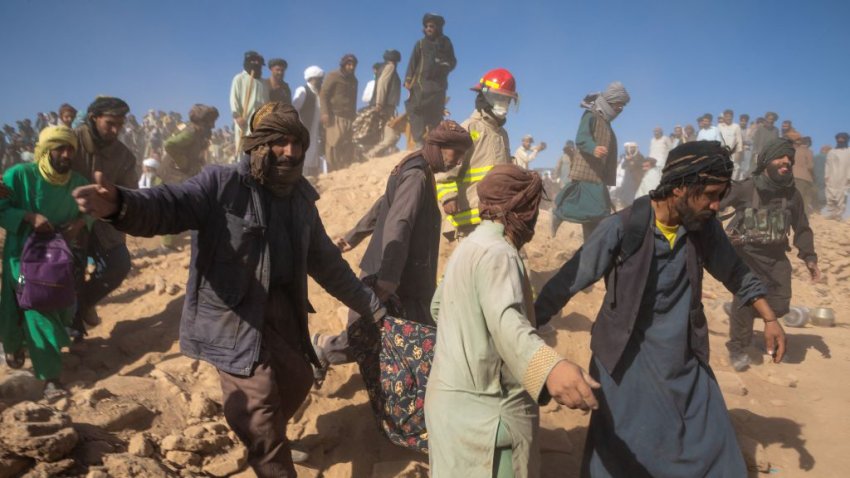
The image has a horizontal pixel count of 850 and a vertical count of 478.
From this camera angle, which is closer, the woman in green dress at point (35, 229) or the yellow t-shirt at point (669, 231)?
the yellow t-shirt at point (669, 231)

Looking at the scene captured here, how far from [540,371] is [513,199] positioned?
0.66m

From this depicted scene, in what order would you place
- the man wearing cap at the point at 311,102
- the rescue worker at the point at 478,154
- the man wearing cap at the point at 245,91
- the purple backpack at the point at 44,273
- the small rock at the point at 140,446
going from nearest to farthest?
the small rock at the point at 140,446, the purple backpack at the point at 44,273, the rescue worker at the point at 478,154, the man wearing cap at the point at 245,91, the man wearing cap at the point at 311,102

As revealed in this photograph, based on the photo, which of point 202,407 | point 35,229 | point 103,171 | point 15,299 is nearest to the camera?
point 202,407

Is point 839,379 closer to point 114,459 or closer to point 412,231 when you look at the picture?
point 412,231

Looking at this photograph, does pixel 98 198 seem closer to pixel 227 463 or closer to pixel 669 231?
pixel 227 463

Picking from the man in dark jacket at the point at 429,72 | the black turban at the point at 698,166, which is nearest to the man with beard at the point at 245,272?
the black turban at the point at 698,166

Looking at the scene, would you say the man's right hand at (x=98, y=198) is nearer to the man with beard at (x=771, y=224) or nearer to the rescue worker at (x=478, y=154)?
the rescue worker at (x=478, y=154)

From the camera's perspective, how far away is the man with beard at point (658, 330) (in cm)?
249

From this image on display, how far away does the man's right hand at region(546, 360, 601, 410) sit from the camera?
5.16 feet

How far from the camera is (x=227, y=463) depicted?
2893 millimetres

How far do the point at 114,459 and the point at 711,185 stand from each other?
10.4 ft

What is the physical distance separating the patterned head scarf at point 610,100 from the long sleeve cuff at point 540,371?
491cm

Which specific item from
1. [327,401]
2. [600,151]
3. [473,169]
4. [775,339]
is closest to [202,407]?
[327,401]

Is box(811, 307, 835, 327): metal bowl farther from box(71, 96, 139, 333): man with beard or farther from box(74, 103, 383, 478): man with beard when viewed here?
box(71, 96, 139, 333): man with beard
